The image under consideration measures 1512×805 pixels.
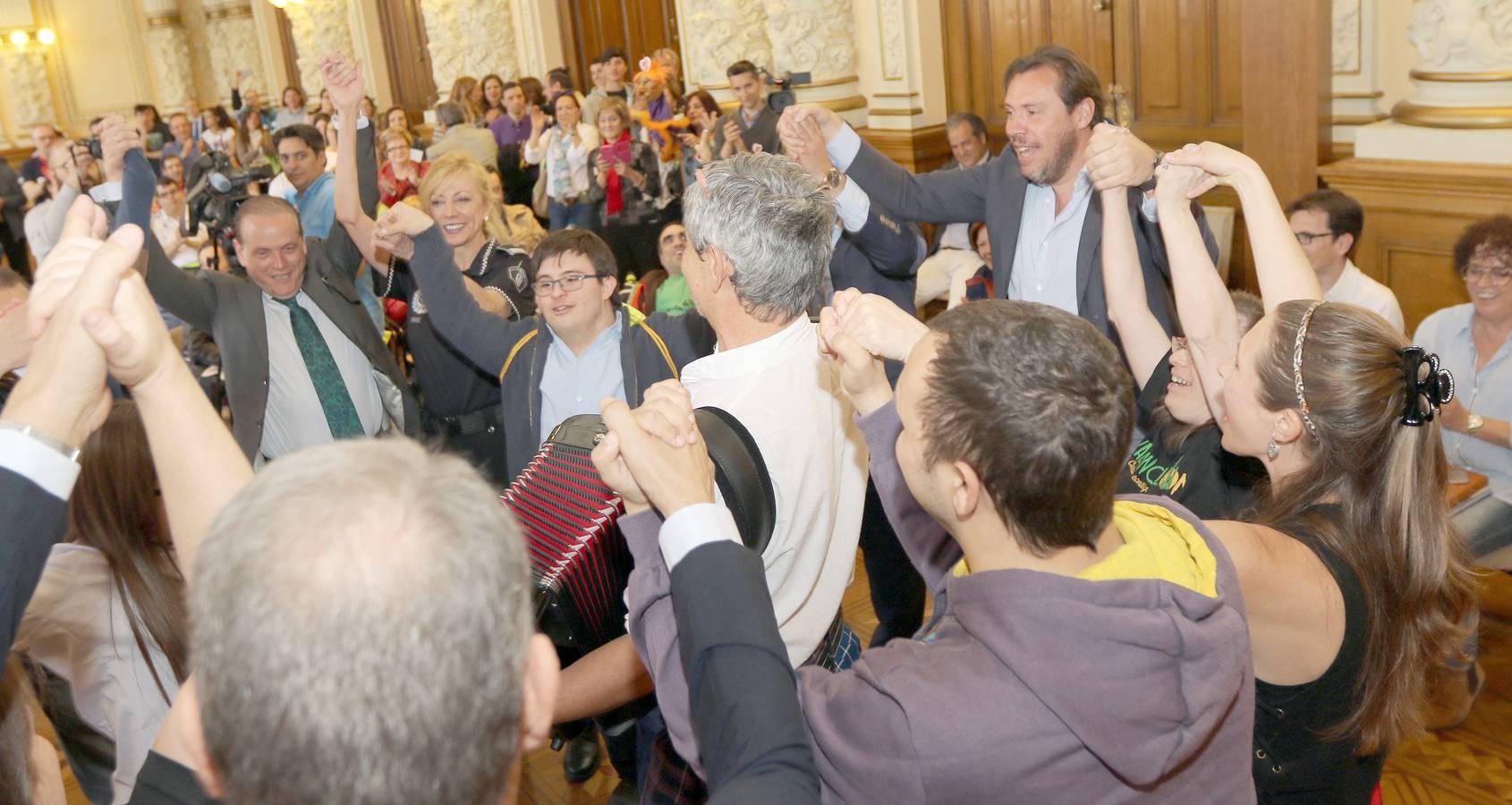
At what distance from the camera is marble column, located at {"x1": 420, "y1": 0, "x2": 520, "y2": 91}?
37.5ft

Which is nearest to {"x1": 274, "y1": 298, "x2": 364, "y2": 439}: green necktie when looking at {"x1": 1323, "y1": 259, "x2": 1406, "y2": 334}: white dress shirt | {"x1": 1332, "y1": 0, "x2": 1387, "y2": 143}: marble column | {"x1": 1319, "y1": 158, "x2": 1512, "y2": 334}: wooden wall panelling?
{"x1": 1323, "y1": 259, "x2": 1406, "y2": 334}: white dress shirt

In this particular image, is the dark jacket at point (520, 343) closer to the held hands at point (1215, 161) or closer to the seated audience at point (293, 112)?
the held hands at point (1215, 161)

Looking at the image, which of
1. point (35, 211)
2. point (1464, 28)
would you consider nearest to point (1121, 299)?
point (1464, 28)

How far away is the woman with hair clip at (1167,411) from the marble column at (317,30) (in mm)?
13023

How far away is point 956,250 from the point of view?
572 centimetres

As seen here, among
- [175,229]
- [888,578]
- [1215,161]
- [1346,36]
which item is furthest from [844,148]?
[175,229]

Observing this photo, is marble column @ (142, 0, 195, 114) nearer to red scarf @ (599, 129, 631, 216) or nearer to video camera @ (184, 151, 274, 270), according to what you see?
video camera @ (184, 151, 274, 270)

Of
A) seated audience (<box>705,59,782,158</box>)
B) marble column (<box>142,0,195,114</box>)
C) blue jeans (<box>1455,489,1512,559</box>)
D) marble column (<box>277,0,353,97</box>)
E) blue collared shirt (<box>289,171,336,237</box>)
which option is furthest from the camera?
marble column (<box>142,0,195,114</box>)

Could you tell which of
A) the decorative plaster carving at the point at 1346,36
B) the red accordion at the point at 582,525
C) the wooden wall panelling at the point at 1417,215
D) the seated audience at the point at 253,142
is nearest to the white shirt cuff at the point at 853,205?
the red accordion at the point at 582,525

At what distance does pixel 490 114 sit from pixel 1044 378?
30.2ft

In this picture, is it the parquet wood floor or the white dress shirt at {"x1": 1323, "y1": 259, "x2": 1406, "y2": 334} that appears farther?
the white dress shirt at {"x1": 1323, "y1": 259, "x2": 1406, "y2": 334}

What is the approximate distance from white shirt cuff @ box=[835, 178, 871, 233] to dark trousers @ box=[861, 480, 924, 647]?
0.71 meters

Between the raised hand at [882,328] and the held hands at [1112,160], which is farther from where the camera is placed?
the held hands at [1112,160]

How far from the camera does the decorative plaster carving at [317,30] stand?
13664 millimetres
